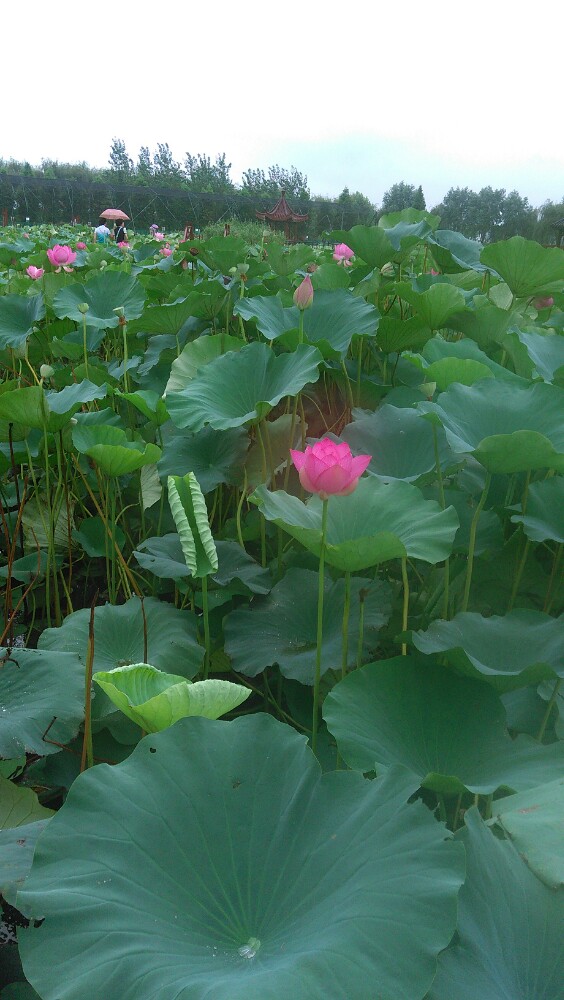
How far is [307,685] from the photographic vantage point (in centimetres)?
100

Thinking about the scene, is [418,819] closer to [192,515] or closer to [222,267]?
[192,515]

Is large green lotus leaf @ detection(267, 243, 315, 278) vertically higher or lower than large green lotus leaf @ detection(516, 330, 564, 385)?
lower

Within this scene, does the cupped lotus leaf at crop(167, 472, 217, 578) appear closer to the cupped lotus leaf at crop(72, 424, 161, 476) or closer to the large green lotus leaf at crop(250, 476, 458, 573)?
the large green lotus leaf at crop(250, 476, 458, 573)

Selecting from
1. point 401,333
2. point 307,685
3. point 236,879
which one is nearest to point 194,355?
point 401,333

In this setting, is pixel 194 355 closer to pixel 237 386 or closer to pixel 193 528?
pixel 237 386

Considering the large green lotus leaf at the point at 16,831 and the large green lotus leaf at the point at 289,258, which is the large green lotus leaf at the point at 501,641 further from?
the large green lotus leaf at the point at 289,258

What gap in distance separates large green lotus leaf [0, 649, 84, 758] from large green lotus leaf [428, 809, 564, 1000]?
477 millimetres

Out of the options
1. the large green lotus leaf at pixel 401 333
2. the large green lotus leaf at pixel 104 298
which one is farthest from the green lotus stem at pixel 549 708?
the large green lotus leaf at pixel 104 298

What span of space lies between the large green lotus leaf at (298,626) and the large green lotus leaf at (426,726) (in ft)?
0.53

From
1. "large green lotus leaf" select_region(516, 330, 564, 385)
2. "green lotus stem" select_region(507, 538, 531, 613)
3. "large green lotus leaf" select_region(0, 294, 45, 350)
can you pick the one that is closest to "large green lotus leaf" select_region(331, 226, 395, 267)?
"large green lotus leaf" select_region(516, 330, 564, 385)

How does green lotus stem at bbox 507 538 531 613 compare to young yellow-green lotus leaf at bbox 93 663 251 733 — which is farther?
green lotus stem at bbox 507 538 531 613

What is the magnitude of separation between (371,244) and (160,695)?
138 cm

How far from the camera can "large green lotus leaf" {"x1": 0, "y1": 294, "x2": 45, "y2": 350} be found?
1.72 metres

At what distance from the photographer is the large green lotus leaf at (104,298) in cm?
174
